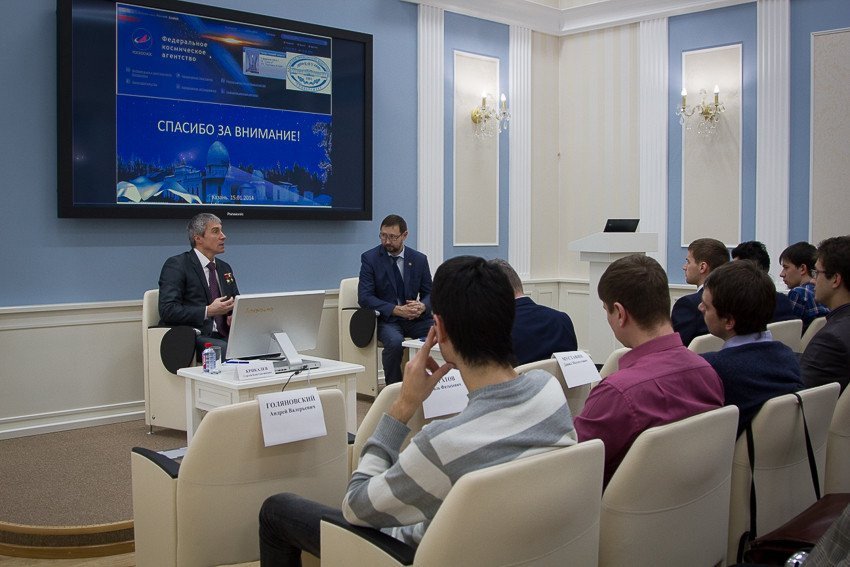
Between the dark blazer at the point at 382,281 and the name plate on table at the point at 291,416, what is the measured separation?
3830 mm

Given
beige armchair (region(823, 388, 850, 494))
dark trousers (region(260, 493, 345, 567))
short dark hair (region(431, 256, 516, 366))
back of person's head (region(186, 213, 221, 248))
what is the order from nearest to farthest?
short dark hair (region(431, 256, 516, 366)), dark trousers (region(260, 493, 345, 567)), beige armchair (region(823, 388, 850, 494)), back of person's head (region(186, 213, 221, 248))

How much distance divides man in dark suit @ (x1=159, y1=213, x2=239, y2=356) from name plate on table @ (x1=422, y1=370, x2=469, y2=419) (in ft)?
9.25

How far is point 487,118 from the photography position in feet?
26.0

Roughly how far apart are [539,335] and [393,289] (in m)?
3.02

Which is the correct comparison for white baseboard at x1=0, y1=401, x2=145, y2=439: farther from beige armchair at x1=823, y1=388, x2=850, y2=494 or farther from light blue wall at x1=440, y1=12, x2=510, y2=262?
beige armchair at x1=823, y1=388, x2=850, y2=494

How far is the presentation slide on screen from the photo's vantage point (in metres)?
5.76

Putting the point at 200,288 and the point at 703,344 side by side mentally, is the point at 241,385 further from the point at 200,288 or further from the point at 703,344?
the point at 703,344

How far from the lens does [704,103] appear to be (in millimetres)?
7484

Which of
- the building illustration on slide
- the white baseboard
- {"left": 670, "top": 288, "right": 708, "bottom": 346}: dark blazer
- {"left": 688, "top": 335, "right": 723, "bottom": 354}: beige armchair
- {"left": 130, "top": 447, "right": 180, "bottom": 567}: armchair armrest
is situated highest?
the building illustration on slide

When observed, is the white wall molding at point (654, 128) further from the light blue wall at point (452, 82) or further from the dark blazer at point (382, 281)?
the dark blazer at point (382, 281)

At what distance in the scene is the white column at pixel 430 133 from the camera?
7473 millimetres

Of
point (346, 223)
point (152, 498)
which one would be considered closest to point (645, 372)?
point (152, 498)

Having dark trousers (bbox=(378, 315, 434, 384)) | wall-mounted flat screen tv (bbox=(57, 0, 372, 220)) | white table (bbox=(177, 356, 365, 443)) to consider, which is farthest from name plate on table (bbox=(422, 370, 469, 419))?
wall-mounted flat screen tv (bbox=(57, 0, 372, 220))

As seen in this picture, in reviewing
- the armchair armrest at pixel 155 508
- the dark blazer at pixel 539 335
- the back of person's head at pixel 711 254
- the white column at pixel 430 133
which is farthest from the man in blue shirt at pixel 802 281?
the armchair armrest at pixel 155 508
